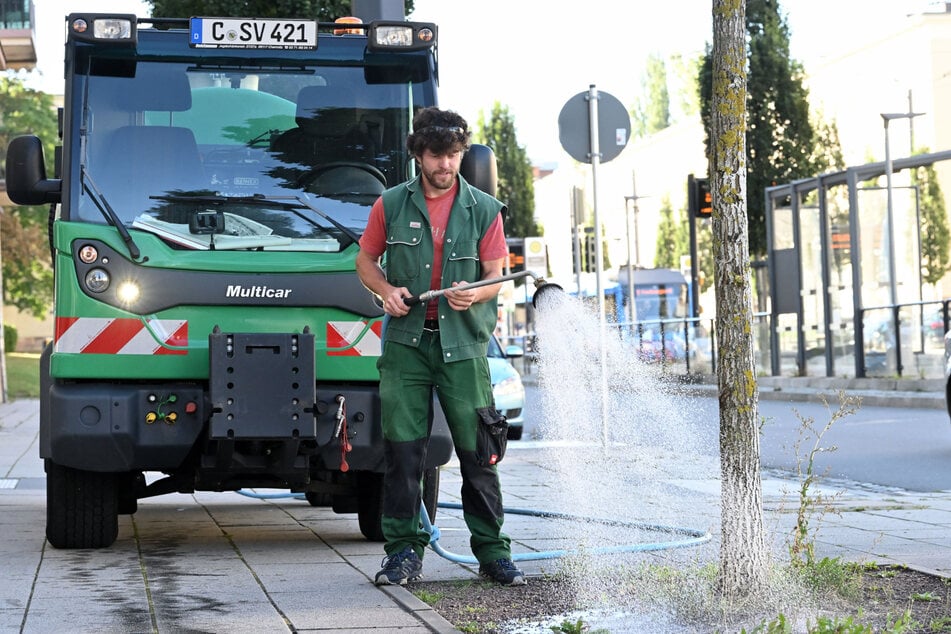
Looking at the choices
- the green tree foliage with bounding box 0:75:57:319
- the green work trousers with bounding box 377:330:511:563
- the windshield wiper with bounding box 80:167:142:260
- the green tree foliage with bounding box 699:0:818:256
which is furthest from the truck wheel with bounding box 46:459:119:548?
the green tree foliage with bounding box 0:75:57:319

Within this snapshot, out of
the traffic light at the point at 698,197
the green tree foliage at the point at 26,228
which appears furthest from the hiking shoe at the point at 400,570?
the green tree foliage at the point at 26,228

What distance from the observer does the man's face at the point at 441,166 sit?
20.4 feet

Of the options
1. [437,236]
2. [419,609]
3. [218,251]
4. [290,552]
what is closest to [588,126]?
[218,251]

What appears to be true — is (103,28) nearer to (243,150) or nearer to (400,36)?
(243,150)

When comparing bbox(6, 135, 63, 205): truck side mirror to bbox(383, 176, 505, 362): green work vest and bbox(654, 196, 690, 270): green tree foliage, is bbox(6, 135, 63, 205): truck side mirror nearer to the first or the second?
bbox(383, 176, 505, 362): green work vest

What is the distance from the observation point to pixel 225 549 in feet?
25.0

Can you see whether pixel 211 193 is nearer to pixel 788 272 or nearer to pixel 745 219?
pixel 745 219

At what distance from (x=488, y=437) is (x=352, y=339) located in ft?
4.24

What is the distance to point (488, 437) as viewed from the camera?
20.5ft

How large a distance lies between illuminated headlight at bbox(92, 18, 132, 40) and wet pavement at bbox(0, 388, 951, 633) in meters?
2.57

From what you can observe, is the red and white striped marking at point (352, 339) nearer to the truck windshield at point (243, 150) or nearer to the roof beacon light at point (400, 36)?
the truck windshield at point (243, 150)

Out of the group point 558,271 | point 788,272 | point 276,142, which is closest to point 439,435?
point 276,142

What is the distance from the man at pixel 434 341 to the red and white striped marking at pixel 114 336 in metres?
1.27

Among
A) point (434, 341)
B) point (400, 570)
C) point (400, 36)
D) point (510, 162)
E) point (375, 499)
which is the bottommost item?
point (400, 570)
